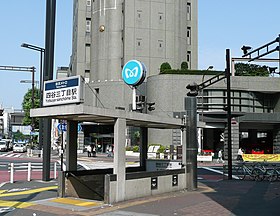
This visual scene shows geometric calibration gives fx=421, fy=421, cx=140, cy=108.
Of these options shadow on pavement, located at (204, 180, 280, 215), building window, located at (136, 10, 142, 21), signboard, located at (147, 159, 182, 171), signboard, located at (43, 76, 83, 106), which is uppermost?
building window, located at (136, 10, 142, 21)

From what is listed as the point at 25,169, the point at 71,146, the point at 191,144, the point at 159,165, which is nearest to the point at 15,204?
the point at 71,146

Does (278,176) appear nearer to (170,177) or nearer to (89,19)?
(170,177)

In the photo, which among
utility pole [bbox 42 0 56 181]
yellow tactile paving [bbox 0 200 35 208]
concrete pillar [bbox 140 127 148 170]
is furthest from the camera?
utility pole [bbox 42 0 56 181]

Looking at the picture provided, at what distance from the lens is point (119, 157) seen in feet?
43.9

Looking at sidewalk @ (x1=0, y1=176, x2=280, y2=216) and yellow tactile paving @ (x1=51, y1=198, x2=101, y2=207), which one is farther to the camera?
yellow tactile paving @ (x1=51, y1=198, x2=101, y2=207)

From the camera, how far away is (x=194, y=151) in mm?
17203

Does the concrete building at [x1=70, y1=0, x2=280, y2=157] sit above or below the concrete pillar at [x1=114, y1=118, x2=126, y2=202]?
above

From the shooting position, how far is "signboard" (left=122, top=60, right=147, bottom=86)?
16.7 m

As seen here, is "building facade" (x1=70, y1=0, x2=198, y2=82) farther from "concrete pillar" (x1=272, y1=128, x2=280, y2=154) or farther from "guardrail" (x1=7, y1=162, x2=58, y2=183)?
"guardrail" (x1=7, y1=162, x2=58, y2=183)

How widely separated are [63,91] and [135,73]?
4.61m

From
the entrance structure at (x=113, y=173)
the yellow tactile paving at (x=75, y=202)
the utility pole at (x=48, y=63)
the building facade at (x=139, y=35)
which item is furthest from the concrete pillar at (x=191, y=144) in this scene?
the building facade at (x=139, y=35)

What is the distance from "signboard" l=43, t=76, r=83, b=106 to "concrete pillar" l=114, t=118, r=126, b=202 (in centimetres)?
175

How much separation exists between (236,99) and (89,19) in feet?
94.7

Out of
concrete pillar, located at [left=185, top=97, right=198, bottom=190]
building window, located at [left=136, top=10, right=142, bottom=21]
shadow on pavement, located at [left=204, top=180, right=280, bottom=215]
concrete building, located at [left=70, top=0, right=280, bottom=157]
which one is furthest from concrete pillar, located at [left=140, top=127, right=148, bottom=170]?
building window, located at [left=136, top=10, right=142, bottom=21]
